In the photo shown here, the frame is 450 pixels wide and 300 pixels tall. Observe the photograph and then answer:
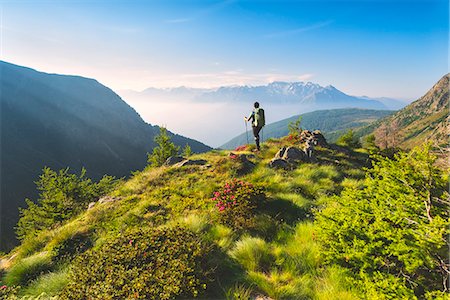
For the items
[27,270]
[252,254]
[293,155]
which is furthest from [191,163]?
[252,254]

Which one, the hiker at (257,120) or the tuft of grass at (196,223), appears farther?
the hiker at (257,120)

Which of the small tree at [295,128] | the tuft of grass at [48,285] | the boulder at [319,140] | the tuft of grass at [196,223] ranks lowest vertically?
the tuft of grass at [48,285]

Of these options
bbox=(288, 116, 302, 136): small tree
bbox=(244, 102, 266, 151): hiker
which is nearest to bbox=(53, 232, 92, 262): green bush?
bbox=(244, 102, 266, 151): hiker

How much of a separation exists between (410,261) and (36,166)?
A: 18892cm

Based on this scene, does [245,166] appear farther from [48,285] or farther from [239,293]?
[48,285]

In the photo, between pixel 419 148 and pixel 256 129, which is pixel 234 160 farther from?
pixel 419 148

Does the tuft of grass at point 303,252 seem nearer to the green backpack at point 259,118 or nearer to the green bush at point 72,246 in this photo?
the green bush at point 72,246

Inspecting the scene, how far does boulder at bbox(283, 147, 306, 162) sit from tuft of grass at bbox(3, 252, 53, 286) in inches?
490

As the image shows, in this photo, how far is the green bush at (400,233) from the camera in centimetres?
386

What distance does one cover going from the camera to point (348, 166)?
15383 millimetres

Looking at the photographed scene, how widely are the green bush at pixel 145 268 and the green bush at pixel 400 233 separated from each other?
118 inches

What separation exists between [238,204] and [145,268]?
404cm

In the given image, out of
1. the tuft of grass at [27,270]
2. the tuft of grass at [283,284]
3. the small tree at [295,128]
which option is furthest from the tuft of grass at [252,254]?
the small tree at [295,128]

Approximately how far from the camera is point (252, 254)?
616 cm
